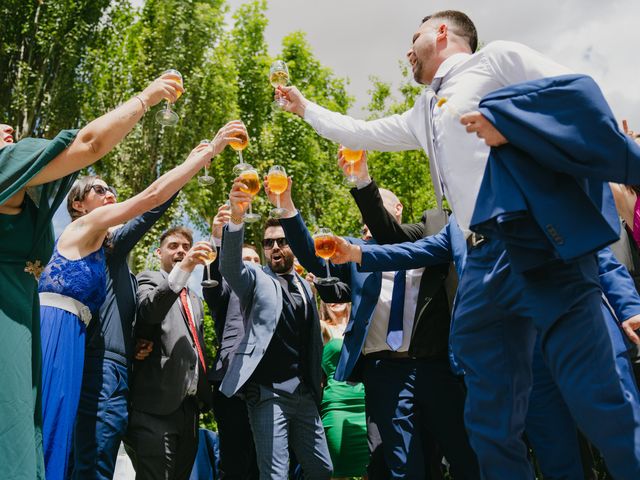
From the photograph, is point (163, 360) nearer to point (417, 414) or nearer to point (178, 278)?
point (178, 278)

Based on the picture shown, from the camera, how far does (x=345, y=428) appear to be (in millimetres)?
5723

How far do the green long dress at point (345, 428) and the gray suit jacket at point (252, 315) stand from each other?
53cm

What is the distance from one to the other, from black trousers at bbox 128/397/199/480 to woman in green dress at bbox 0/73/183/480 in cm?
187

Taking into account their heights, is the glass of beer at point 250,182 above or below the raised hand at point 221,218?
above

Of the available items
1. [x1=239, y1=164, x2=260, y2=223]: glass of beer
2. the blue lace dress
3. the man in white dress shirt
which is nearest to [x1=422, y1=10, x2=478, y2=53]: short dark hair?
the man in white dress shirt

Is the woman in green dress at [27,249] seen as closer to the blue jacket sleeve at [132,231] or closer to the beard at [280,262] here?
the blue jacket sleeve at [132,231]

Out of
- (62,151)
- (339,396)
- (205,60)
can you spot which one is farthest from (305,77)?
(62,151)

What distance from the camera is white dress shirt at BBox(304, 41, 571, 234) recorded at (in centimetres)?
272

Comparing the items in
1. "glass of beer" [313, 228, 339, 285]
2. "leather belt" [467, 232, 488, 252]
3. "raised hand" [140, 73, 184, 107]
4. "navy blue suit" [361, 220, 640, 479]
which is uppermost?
"raised hand" [140, 73, 184, 107]

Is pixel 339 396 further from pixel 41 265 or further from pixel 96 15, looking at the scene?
pixel 96 15

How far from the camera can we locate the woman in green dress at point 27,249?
8.75ft

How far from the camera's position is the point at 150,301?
4691 mm

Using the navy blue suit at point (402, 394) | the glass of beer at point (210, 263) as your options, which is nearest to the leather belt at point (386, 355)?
the navy blue suit at point (402, 394)

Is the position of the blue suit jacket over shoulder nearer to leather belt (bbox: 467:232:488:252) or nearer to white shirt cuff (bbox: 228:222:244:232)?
leather belt (bbox: 467:232:488:252)
